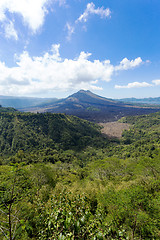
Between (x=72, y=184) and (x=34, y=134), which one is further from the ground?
(x=72, y=184)

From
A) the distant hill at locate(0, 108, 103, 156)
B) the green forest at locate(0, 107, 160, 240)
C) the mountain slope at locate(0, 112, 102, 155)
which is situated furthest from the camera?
the mountain slope at locate(0, 112, 102, 155)

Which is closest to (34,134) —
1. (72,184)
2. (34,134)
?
(34,134)

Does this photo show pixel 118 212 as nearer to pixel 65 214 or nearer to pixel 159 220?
pixel 159 220

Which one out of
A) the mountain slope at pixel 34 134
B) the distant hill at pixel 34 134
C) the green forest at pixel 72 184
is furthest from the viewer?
the mountain slope at pixel 34 134

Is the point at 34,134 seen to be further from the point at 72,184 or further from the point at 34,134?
the point at 72,184

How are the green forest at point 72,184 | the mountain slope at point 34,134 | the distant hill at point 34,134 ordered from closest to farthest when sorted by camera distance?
the green forest at point 72,184 < the distant hill at point 34,134 < the mountain slope at point 34,134

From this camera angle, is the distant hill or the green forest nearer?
the green forest

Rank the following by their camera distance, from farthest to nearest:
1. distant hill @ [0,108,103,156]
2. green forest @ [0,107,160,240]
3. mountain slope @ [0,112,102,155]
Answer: mountain slope @ [0,112,102,155] → distant hill @ [0,108,103,156] → green forest @ [0,107,160,240]

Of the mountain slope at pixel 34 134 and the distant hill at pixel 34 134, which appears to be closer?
the distant hill at pixel 34 134
